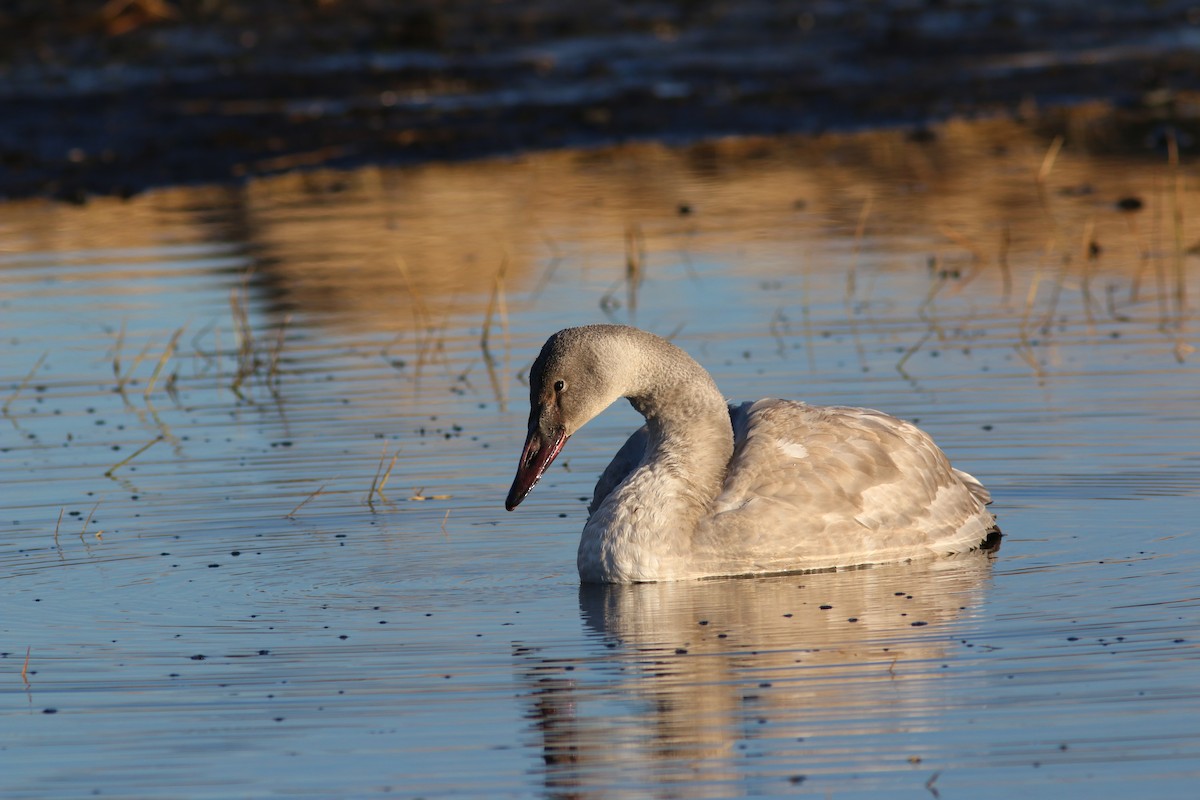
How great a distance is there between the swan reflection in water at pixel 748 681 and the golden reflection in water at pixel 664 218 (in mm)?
6333

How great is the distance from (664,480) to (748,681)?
1.85 m

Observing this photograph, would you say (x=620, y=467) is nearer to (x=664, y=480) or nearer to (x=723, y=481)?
(x=723, y=481)

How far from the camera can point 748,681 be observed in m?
7.16

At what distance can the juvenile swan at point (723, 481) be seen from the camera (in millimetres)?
8805

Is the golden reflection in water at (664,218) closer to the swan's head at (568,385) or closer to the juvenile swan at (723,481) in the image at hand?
the juvenile swan at (723,481)

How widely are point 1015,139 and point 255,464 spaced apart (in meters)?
15.0

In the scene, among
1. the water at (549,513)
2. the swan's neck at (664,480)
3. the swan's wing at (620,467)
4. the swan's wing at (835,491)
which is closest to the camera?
the water at (549,513)

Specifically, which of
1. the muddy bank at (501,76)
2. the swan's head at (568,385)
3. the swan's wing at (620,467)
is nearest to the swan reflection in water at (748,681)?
the swan's head at (568,385)

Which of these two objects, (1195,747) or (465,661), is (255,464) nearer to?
(465,661)

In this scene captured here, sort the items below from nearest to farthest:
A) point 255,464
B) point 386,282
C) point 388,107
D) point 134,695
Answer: point 134,695 < point 255,464 < point 386,282 < point 388,107

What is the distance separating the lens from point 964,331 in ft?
45.3

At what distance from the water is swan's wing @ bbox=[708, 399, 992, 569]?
20 cm

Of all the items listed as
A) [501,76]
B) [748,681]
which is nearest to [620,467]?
[748,681]

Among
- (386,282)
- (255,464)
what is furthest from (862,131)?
(255,464)
